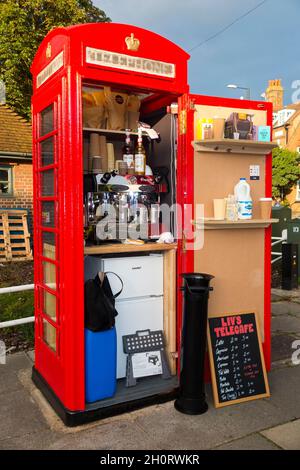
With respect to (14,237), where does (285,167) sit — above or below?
above

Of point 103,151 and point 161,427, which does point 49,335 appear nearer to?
point 161,427

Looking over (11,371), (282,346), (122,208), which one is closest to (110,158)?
(122,208)

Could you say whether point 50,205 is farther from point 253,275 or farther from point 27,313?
A: point 27,313

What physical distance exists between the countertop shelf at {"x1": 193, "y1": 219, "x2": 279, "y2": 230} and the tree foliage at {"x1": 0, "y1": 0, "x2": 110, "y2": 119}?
13.5m

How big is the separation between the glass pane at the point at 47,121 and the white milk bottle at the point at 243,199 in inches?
67.9

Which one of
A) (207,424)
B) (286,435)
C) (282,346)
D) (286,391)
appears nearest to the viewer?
(286,435)

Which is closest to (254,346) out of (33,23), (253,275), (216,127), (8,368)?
(253,275)

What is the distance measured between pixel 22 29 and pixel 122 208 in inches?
550

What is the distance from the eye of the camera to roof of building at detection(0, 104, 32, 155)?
461 inches

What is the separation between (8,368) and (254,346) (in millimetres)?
2530

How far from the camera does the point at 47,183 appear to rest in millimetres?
3520

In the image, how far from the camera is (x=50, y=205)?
3.46 m

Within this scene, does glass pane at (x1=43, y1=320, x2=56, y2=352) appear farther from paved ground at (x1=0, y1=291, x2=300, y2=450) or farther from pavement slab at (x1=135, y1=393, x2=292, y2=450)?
pavement slab at (x1=135, y1=393, x2=292, y2=450)

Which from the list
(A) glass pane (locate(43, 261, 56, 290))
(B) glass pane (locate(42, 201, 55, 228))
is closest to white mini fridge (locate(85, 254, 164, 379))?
(A) glass pane (locate(43, 261, 56, 290))
